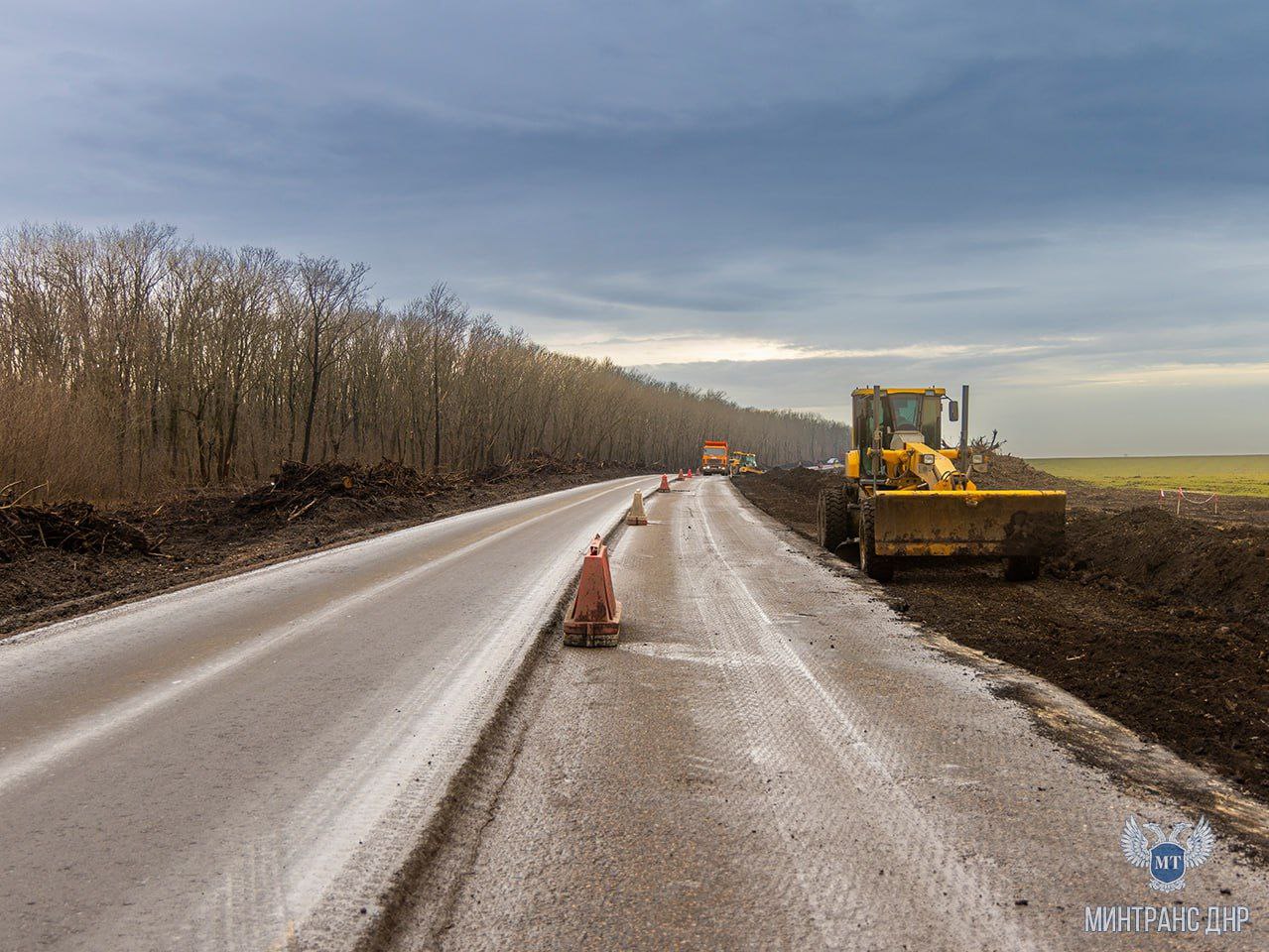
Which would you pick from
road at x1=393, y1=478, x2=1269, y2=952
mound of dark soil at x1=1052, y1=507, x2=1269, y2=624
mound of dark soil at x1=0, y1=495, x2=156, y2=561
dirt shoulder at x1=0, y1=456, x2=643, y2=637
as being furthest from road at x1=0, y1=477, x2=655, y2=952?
mound of dark soil at x1=1052, y1=507, x2=1269, y2=624

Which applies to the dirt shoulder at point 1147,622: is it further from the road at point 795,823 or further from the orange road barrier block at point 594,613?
the orange road barrier block at point 594,613

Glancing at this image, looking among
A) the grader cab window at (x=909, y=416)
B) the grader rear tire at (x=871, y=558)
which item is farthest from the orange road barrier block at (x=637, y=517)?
the grader rear tire at (x=871, y=558)

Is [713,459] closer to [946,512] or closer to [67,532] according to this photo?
[946,512]

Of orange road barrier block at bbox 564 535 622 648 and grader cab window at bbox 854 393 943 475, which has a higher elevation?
grader cab window at bbox 854 393 943 475

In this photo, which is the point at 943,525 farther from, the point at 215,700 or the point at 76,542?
the point at 76,542

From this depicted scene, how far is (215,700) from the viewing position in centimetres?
632

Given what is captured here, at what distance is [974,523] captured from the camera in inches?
482

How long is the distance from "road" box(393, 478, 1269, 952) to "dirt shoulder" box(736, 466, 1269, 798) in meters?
0.65

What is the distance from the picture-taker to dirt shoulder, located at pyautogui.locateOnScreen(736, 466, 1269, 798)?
19.5 ft

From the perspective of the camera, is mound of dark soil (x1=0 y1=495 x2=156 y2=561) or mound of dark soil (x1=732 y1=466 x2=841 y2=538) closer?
mound of dark soil (x1=0 y1=495 x2=156 y2=561)

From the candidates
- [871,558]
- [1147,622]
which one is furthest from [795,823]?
[871,558]

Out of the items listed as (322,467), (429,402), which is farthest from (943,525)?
(429,402)

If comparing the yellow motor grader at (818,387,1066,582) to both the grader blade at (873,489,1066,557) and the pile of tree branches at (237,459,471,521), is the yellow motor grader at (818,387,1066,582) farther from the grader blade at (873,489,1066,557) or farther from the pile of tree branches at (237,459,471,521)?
the pile of tree branches at (237,459,471,521)

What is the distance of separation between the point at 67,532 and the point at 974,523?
1378cm
